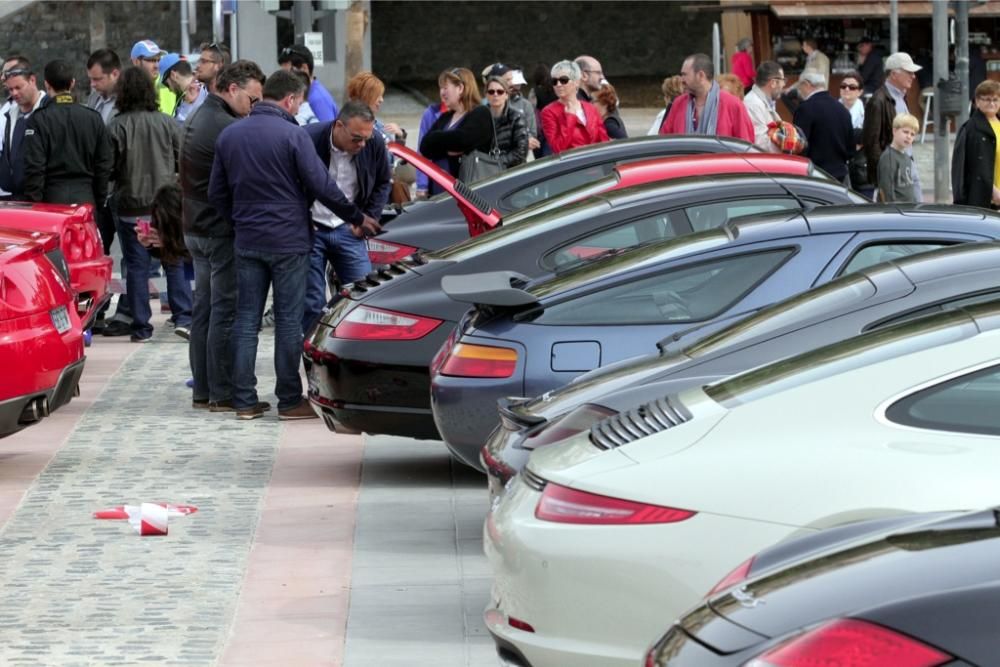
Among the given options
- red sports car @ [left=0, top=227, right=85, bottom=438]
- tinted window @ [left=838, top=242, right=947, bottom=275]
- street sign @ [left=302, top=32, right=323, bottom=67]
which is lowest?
red sports car @ [left=0, top=227, right=85, bottom=438]

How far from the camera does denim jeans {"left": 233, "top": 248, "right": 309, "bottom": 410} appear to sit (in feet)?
33.3

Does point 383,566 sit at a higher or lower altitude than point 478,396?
lower

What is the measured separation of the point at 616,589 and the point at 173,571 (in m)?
3.01

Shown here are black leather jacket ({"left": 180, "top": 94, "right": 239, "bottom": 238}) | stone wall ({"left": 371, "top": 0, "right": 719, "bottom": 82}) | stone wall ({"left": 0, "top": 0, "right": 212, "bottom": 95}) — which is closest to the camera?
black leather jacket ({"left": 180, "top": 94, "right": 239, "bottom": 238})

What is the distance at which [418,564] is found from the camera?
23.7 ft

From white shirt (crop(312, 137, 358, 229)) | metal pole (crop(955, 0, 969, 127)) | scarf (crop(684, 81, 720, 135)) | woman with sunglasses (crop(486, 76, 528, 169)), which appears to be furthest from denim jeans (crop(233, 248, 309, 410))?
metal pole (crop(955, 0, 969, 127))

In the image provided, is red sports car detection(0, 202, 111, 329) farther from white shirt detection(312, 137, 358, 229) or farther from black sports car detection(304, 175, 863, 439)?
black sports car detection(304, 175, 863, 439)

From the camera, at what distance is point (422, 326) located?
849cm

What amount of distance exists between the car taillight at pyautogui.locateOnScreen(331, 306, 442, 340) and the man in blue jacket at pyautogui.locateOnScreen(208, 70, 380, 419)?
1.49 meters

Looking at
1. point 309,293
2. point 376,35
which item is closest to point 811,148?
point 309,293

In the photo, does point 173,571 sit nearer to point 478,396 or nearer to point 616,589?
point 478,396

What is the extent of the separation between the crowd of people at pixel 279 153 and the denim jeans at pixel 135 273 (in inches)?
0.5

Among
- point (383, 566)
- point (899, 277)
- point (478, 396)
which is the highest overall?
point (899, 277)

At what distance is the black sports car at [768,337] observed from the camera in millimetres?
5699
